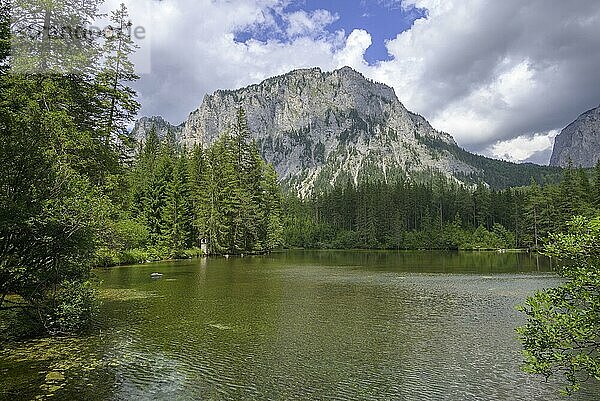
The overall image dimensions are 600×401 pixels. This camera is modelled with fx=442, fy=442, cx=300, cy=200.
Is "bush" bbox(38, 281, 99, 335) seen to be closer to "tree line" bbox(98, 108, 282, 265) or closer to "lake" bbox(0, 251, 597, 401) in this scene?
"lake" bbox(0, 251, 597, 401)

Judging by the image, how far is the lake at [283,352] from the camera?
9.14 metres

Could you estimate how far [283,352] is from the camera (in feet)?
39.7

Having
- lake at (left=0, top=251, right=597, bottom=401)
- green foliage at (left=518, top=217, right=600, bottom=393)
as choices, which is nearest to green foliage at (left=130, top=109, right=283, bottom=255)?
lake at (left=0, top=251, right=597, bottom=401)

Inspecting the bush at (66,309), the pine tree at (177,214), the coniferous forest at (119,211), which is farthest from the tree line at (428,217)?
the bush at (66,309)

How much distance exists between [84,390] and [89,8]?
2049 centimetres

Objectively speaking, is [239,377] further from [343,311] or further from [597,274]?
[343,311]

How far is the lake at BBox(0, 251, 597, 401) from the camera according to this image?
30.0ft

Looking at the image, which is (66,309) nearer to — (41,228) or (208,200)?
(41,228)

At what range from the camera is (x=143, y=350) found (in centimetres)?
1211

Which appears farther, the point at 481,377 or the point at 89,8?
the point at 89,8

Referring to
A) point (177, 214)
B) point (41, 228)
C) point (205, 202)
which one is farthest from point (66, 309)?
point (205, 202)

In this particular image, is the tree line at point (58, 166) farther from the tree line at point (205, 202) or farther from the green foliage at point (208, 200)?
the green foliage at point (208, 200)

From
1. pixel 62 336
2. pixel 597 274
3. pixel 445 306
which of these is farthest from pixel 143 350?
pixel 445 306

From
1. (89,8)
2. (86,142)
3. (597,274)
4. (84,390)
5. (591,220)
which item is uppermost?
(89,8)
